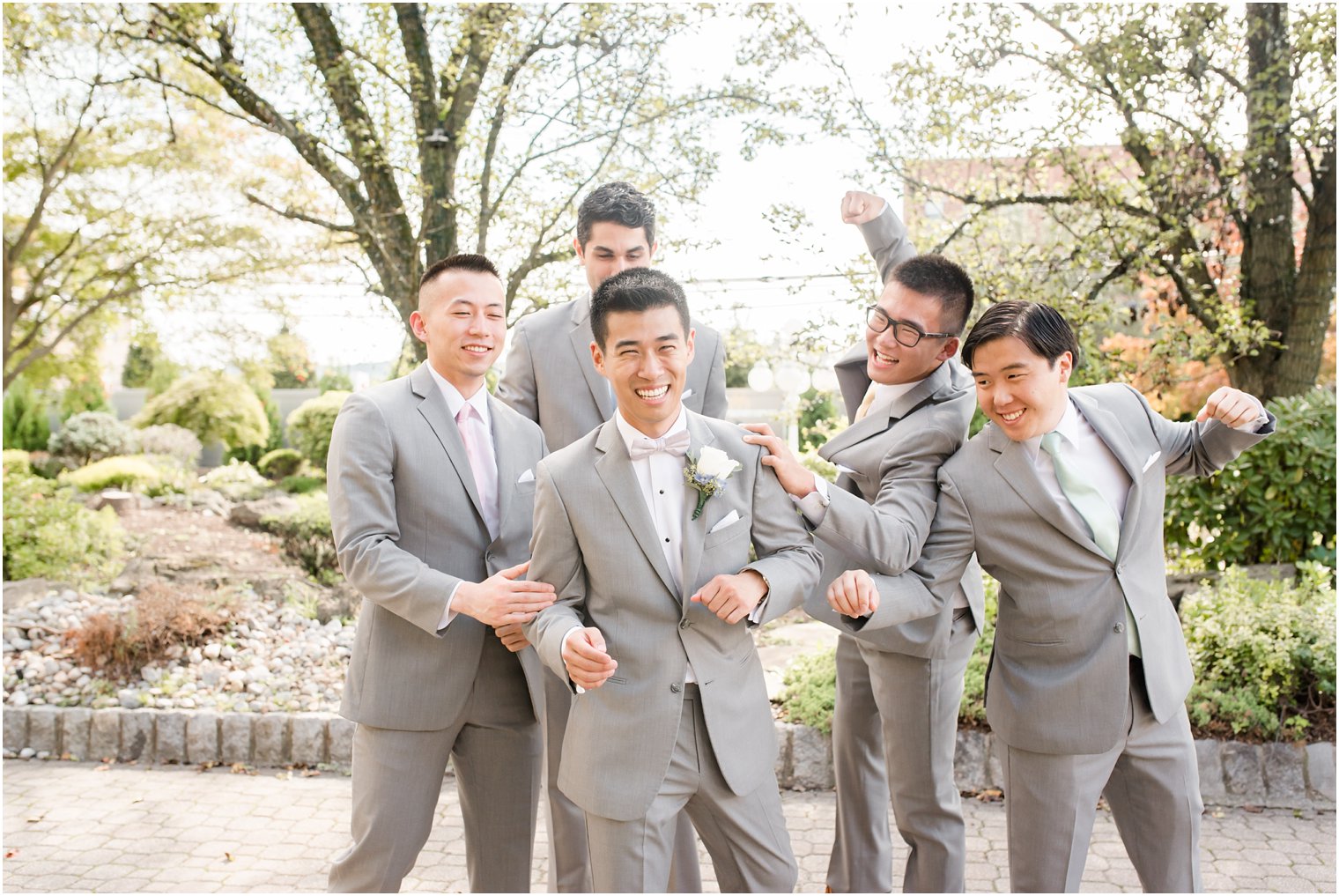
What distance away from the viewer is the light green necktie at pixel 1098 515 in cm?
265

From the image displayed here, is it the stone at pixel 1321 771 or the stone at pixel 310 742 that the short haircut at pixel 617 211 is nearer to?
the stone at pixel 310 742

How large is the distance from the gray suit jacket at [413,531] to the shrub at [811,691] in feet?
7.45

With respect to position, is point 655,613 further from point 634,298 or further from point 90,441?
point 90,441

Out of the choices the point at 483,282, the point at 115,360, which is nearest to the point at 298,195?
the point at 483,282

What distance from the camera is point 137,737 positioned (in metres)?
5.34

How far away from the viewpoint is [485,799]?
296cm

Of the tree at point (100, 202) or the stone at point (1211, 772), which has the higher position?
the tree at point (100, 202)

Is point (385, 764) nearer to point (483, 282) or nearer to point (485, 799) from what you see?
point (485, 799)

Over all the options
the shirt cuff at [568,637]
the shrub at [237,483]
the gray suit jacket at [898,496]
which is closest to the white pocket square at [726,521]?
the gray suit jacket at [898,496]

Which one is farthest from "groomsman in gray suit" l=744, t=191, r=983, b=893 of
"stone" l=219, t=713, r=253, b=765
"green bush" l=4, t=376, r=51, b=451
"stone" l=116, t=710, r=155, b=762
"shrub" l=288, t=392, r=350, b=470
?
"green bush" l=4, t=376, r=51, b=451

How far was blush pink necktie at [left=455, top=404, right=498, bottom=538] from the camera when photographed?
2982 millimetres

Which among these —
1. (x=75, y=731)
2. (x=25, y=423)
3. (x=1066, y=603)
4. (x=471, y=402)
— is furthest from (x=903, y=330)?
(x=25, y=423)

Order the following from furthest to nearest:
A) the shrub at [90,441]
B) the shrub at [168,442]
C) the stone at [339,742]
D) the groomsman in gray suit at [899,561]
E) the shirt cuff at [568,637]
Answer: the shrub at [90,441] < the shrub at [168,442] < the stone at [339,742] < the groomsman in gray suit at [899,561] < the shirt cuff at [568,637]

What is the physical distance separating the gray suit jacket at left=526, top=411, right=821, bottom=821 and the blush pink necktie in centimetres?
49
